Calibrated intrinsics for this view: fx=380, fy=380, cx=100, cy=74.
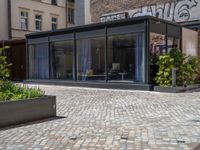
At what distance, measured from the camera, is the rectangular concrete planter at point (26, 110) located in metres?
8.44

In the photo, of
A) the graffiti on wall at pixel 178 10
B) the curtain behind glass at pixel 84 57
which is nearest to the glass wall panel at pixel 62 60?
the curtain behind glass at pixel 84 57

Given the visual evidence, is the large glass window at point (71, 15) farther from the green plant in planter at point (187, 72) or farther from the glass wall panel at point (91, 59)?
the green plant in planter at point (187, 72)

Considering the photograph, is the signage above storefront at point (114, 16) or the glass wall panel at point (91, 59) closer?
the glass wall panel at point (91, 59)

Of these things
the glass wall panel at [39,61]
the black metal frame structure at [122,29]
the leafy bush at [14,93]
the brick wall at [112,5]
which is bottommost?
the leafy bush at [14,93]

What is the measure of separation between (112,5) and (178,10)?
5.67 metres

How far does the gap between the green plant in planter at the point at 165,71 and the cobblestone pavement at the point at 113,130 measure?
16.9 ft

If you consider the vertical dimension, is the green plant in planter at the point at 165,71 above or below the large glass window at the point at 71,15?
below

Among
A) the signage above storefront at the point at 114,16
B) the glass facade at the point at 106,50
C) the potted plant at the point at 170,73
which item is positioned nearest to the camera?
the potted plant at the point at 170,73

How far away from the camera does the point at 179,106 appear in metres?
11.7

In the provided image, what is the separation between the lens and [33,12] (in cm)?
3894

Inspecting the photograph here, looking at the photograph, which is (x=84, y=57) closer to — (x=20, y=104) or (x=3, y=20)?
(x=20, y=104)

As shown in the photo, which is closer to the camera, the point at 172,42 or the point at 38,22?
the point at 172,42

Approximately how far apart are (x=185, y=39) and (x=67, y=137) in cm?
1552

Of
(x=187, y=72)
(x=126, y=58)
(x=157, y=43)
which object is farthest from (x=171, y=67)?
(x=126, y=58)
